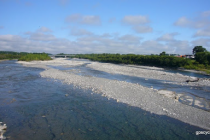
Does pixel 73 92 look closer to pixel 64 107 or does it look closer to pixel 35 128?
pixel 64 107

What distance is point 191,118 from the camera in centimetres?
1088

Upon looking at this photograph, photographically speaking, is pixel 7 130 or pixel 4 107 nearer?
pixel 7 130

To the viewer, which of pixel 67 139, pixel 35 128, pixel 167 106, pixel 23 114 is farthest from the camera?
pixel 167 106

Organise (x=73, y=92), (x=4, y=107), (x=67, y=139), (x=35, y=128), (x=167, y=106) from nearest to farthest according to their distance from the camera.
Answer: (x=67, y=139) < (x=35, y=128) < (x=4, y=107) < (x=167, y=106) < (x=73, y=92)

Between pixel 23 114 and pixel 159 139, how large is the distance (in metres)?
9.19

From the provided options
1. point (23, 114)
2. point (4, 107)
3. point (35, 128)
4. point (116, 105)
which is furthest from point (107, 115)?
point (4, 107)

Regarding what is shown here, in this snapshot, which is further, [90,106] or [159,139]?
[90,106]

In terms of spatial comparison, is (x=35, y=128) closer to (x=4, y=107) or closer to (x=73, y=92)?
(x=4, y=107)

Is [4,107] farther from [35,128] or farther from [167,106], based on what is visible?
[167,106]

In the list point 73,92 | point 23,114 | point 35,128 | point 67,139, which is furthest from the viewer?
point 73,92

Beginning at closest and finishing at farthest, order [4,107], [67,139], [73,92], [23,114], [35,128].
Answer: [67,139] → [35,128] → [23,114] → [4,107] → [73,92]

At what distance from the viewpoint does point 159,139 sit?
8438 mm

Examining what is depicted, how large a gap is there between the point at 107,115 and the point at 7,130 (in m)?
6.24

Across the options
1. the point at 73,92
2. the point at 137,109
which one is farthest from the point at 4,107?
the point at 137,109
